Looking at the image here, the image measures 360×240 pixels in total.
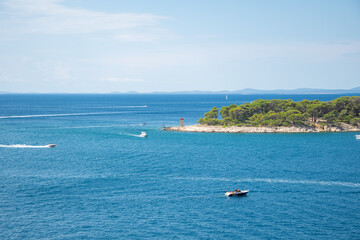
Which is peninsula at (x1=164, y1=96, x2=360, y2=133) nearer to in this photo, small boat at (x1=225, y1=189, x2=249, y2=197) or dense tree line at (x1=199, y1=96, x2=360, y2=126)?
dense tree line at (x1=199, y1=96, x2=360, y2=126)

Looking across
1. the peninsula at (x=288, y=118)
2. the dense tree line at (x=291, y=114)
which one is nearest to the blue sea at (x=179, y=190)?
the peninsula at (x=288, y=118)

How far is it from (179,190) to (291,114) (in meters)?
74.1

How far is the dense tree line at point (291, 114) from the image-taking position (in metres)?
121

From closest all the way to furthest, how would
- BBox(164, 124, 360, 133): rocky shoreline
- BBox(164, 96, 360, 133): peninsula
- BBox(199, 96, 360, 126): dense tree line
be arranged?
BBox(164, 124, 360, 133): rocky shoreline, BBox(164, 96, 360, 133): peninsula, BBox(199, 96, 360, 126): dense tree line

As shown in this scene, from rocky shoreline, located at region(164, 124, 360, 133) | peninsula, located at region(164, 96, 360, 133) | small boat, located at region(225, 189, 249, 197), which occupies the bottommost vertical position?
small boat, located at region(225, 189, 249, 197)

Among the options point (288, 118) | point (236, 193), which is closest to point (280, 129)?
point (288, 118)

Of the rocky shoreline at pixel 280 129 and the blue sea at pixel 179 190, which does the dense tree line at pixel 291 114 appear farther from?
the blue sea at pixel 179 190

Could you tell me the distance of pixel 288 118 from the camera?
120938 millimetres

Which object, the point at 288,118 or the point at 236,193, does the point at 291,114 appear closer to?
the point at 288,118

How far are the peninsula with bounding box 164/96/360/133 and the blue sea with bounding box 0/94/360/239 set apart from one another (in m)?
19.7

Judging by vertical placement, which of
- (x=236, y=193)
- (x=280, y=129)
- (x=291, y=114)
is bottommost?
(x=236, y=193)

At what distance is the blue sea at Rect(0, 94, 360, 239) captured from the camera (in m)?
44.7

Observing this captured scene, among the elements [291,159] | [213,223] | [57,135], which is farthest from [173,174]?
[57,135]

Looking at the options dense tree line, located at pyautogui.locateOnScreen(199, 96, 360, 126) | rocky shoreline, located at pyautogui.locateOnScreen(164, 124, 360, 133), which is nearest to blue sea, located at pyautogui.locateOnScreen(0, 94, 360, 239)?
rocky shoreline, located at pyautogui.locateOnScreen(164, 124, 360, 133)
